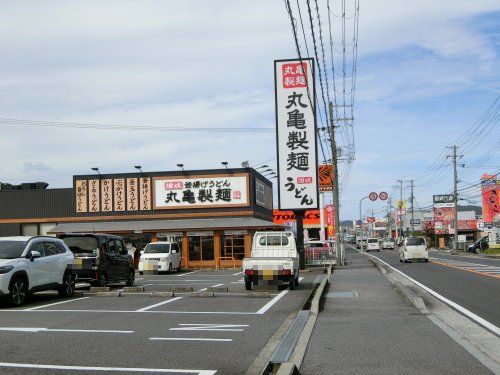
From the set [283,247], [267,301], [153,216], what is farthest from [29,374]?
[153,216]

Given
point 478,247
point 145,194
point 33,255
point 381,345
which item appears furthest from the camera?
point 478,247

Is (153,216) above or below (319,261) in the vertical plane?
above

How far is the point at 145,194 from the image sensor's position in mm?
40656

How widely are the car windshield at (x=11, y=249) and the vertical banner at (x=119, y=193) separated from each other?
26699 mm

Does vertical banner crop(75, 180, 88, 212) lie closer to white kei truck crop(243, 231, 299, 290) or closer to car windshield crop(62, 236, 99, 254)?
car windshield crop(62, 236, 99, 254)

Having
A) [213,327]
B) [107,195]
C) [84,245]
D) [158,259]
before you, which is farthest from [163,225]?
[213,327]

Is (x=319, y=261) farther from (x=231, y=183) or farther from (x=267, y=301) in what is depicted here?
(x=267, y=301)

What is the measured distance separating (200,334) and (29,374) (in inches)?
133

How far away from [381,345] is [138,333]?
3959 mm

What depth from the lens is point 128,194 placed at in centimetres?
4084

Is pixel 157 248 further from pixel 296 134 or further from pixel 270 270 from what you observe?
pixel 270 270

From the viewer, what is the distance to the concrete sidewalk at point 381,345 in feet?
22.7

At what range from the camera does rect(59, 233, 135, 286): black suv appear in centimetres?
1812

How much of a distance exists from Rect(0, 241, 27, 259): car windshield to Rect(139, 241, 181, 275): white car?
1617 centimetres
